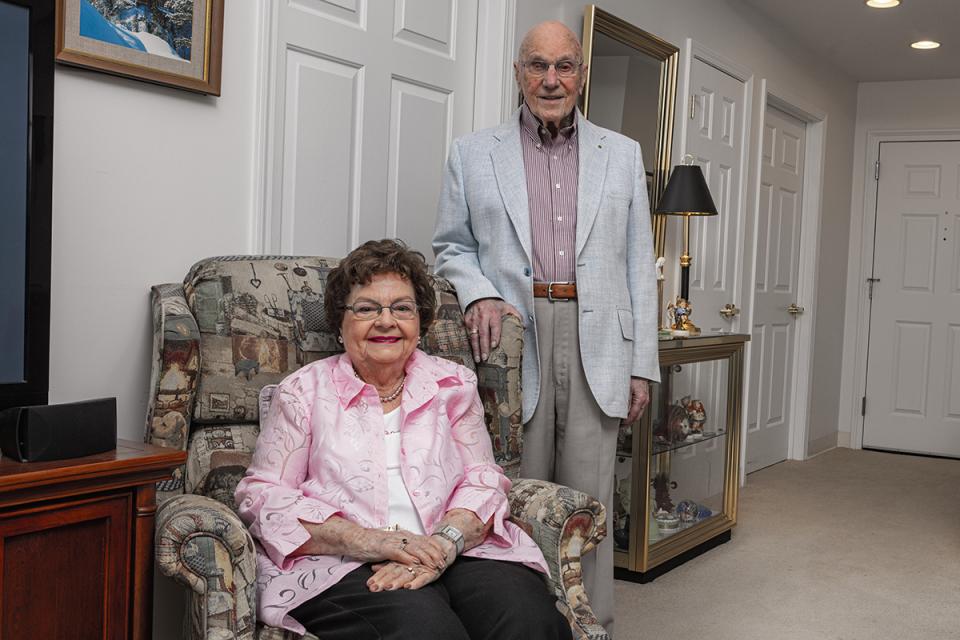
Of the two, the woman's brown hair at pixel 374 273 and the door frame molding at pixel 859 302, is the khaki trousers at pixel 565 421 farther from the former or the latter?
the door frame molding at pixel 859 302

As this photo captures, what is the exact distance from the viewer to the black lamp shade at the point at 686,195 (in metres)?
3.74

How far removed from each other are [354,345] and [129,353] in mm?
558

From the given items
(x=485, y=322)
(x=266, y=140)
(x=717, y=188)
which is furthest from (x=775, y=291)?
(x=266, y=140)

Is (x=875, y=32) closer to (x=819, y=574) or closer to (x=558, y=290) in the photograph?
(x=819, y=574)

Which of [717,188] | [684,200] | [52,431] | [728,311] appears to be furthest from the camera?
[728,311]

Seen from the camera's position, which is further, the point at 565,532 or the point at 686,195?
the point at 686,195

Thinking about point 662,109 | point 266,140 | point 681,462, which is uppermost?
point 662,109

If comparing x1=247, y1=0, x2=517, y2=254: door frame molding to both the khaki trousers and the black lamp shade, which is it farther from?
the black lamp shade

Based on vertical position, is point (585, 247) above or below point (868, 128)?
below

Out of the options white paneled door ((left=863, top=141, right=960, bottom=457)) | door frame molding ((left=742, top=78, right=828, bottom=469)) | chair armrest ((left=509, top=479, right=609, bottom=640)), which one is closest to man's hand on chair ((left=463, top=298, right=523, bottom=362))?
chair armrest ((left=509, top=479, right=609, bottom=640))

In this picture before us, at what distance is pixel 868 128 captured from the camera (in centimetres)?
619

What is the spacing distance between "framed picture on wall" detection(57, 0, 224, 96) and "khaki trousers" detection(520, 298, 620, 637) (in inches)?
36.9

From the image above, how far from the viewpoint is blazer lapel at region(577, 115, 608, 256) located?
2252 mm

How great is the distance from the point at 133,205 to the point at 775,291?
4121 mm
